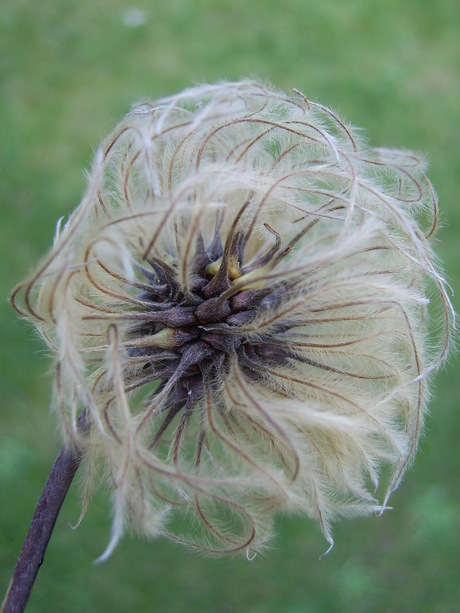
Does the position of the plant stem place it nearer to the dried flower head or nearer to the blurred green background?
the dried flower head

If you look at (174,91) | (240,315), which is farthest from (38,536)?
(174,91)

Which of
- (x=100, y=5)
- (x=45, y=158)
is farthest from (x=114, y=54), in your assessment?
(x=45, y=158)

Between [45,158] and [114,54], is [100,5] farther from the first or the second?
[45,158]

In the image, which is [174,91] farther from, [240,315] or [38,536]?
[38,536]

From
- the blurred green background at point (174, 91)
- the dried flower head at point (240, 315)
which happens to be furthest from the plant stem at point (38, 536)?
the blurred green background at point (174, 91)

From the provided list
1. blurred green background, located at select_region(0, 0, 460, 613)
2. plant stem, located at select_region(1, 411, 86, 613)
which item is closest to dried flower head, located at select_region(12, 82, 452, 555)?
plant stem, located at select_region(1, 411, 86, 613)

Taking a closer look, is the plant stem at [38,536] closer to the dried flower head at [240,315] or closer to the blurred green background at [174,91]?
the dried flower head at [240,315]
